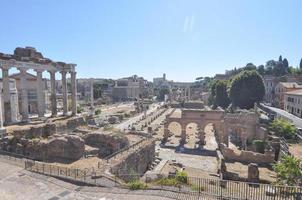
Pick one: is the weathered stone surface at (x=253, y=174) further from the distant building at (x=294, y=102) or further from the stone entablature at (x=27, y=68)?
the distant building at (x=294, y=102)

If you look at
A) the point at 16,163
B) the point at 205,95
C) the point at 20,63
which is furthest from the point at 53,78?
the point at 205,95

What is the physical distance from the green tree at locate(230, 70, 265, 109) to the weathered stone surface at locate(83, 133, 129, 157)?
131 ft

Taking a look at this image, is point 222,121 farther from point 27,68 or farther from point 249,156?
point 27,68

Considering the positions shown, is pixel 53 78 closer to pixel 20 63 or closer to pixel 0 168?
pixel 20 63

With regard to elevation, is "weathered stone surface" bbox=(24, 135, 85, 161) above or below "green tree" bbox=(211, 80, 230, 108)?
below

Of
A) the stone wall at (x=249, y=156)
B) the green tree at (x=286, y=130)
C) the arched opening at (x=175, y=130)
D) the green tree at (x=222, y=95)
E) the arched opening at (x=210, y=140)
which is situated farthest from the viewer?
the green tree at (x=222, y=95)

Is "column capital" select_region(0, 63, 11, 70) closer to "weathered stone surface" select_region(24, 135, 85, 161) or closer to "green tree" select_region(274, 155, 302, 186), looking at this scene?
"weathered stone surface" select_region(24, 135, 85, 161)

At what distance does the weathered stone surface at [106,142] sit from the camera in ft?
91.9

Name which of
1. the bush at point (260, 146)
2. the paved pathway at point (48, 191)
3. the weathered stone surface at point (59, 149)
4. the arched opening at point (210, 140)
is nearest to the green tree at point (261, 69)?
the arched opening at point (210, 140)

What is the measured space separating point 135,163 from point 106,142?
17.3 feet

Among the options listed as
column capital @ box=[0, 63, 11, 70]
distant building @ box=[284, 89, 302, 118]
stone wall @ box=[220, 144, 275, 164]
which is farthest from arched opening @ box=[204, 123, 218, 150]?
column capital @ box=[0, 63, 11, 70]

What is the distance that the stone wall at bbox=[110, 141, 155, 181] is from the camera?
20.8m

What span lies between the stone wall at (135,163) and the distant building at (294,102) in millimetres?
35715

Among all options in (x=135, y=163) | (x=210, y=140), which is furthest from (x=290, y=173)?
(x=210, y=140)
